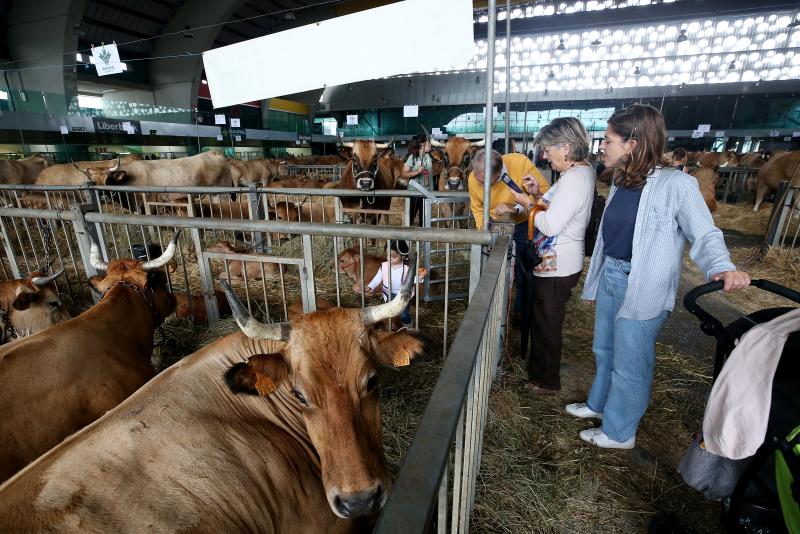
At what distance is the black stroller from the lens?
57.5 inches

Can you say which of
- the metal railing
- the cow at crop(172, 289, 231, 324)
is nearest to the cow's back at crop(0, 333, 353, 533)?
the metal railing

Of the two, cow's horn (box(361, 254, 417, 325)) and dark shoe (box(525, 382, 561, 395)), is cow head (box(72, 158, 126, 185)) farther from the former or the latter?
dark shoe (box(525, 382, 561, 395))

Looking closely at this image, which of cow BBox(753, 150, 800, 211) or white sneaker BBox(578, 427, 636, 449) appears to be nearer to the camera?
white sneaker BBox(578, 427, 636, 449)

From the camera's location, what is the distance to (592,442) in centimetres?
291

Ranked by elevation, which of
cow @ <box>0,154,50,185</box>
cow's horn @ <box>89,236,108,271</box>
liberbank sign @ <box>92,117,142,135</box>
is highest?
liberbank sign @ <box>92,117,142,135</box>

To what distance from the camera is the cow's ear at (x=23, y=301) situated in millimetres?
3747

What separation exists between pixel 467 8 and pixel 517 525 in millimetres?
2873

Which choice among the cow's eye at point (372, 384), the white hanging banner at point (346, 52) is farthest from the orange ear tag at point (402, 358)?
the white hanging banner at point (346, 52)

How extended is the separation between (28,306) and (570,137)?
17.6 feet

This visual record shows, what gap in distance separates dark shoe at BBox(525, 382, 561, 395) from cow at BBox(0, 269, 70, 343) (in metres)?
4.84

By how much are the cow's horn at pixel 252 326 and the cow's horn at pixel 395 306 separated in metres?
0.43

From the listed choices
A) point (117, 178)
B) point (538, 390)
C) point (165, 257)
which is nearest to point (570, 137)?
point (538, 390)

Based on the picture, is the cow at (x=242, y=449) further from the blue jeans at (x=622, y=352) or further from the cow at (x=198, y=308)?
the cow at (x=198, y=308)

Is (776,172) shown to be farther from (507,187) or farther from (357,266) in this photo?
(357,266)
